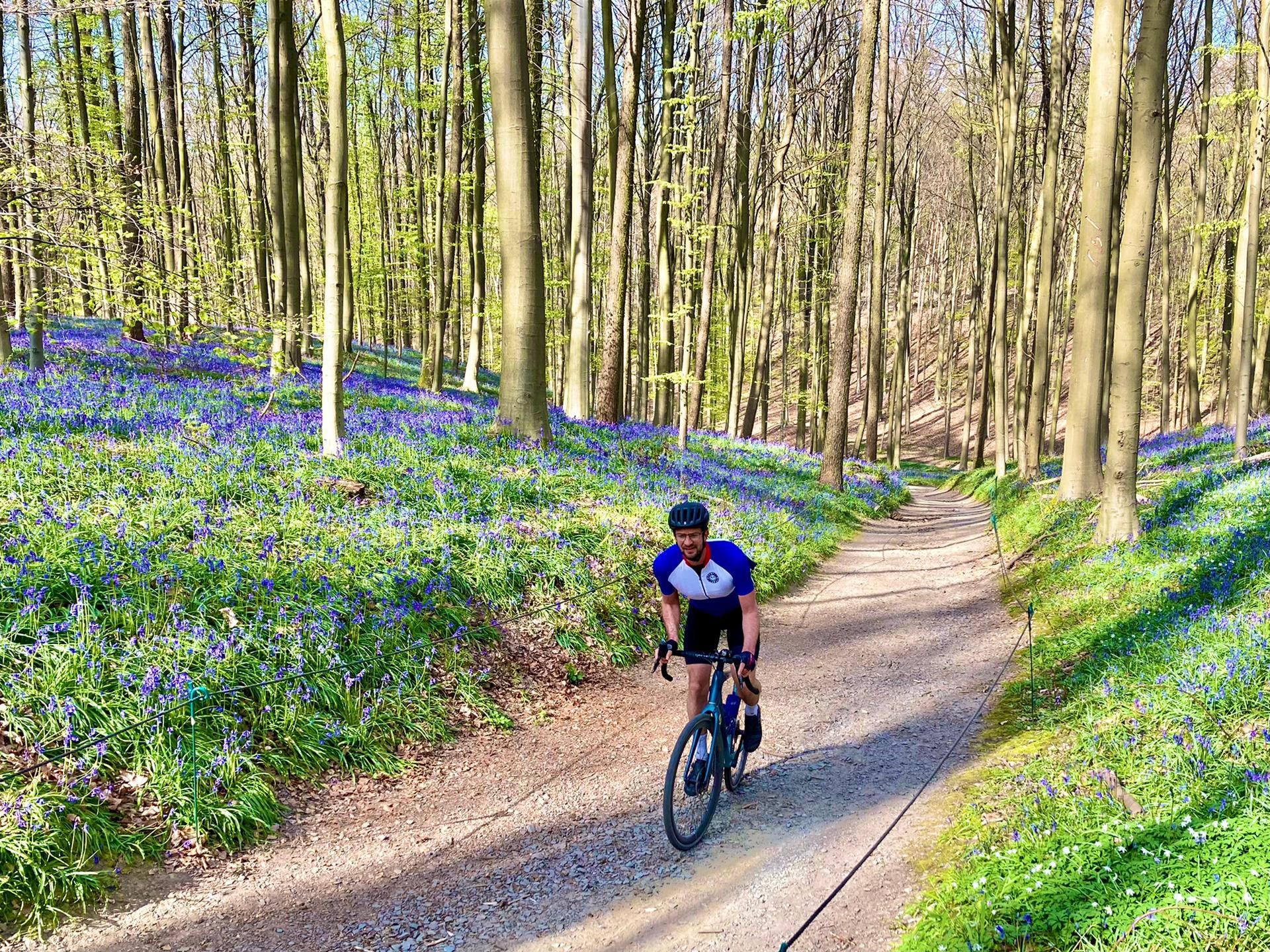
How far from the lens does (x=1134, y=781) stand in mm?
4012

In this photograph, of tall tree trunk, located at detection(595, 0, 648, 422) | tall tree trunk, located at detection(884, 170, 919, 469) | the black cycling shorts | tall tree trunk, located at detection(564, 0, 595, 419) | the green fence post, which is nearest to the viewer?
the green fence post

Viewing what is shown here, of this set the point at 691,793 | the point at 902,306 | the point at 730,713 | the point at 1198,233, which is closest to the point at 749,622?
the point at 730,713

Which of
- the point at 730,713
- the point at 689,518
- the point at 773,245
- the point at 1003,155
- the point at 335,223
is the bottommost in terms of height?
the point at 730,713

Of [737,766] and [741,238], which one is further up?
[741,238]

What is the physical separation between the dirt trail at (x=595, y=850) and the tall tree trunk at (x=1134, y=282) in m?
3.63

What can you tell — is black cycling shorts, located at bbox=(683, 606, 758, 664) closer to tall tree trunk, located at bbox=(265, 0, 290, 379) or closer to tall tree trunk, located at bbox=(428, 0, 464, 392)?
tall tree trunk, located at bbox=(265, 0, 290, 379)

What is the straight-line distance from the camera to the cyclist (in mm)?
4484

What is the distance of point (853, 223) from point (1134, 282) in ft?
26.2

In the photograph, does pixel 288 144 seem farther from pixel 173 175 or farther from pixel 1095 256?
pixel 173 175

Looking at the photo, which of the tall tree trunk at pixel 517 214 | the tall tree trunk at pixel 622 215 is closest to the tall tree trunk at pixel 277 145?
the tall tree trunk at pixel 517 214

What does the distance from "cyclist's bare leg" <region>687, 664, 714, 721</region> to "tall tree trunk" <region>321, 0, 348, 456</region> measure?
6.05 meters

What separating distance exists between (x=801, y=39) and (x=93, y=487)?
81.1ft

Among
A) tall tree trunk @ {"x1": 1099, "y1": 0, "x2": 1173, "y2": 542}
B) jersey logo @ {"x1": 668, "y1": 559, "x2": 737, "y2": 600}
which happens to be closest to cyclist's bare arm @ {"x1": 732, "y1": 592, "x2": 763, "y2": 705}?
jersey logo @ {"x1": 668, "y1": 559, "x2": 737, "y2": 600}

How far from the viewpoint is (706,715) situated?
4.52 metres
